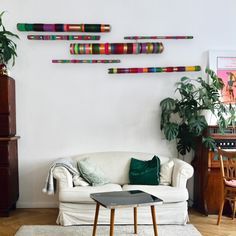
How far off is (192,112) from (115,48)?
129 cm

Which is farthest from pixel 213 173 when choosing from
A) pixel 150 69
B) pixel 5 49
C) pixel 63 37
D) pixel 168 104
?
pixel 5 49

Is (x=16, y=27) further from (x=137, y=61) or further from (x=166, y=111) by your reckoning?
(x=166, y=111)

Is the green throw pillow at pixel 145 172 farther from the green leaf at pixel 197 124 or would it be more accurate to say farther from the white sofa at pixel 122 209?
the green leaf at pixel 197 124

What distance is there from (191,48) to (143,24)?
73 cm

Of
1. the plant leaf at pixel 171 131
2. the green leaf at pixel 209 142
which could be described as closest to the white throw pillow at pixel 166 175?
the plant leaf at pixel 171 131

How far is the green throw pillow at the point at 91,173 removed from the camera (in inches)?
122

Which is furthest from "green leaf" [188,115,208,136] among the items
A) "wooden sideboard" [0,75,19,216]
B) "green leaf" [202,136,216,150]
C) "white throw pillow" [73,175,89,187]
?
"wooden sideboard" [0,75,19,216]

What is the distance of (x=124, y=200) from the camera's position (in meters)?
2.35

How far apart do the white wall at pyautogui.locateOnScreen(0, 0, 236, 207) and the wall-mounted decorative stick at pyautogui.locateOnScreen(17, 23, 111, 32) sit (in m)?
0.10

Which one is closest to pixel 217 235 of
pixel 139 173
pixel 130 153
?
pixel 139 173

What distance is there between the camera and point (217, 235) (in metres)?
2.77

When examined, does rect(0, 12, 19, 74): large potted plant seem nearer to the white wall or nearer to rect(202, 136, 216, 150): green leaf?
the white wall

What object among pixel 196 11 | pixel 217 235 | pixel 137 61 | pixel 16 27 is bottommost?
pixel 217 235

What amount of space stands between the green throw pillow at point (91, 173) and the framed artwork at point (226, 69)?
6.36 feet
